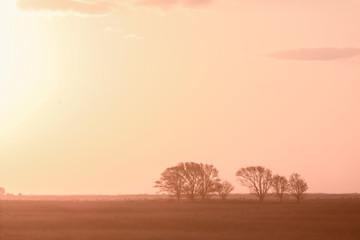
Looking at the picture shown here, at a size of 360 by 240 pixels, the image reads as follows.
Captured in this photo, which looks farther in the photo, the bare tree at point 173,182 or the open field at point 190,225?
the bare tree at point 173,182

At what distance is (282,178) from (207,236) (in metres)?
83.6

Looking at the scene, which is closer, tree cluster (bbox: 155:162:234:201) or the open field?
the open field

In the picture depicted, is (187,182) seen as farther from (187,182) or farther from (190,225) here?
(190,225)

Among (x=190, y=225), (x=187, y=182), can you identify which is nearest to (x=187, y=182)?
(x=187, y=182)

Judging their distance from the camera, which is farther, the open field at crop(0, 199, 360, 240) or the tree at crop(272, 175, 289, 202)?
the tree at crop(272, 175, 289, 202)

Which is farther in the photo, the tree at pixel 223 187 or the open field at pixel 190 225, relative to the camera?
the tree at pixel 223 187

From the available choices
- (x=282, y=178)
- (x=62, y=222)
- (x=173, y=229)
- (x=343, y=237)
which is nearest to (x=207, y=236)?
(x=173, y=229)

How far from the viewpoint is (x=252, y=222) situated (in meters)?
75.6

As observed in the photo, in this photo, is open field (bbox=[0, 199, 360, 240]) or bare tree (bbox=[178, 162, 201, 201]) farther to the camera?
bare tree (bbox=[178, 162, 201, 201])

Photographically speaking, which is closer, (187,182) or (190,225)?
(190,225)

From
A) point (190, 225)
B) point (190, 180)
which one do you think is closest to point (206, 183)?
point (190, 180)

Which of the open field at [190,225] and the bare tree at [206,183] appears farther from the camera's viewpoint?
the bare tree at [206,183]

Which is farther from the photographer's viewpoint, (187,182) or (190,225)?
(187,182)

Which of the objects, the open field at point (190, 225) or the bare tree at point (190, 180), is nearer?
the open field at point (190, 225)
